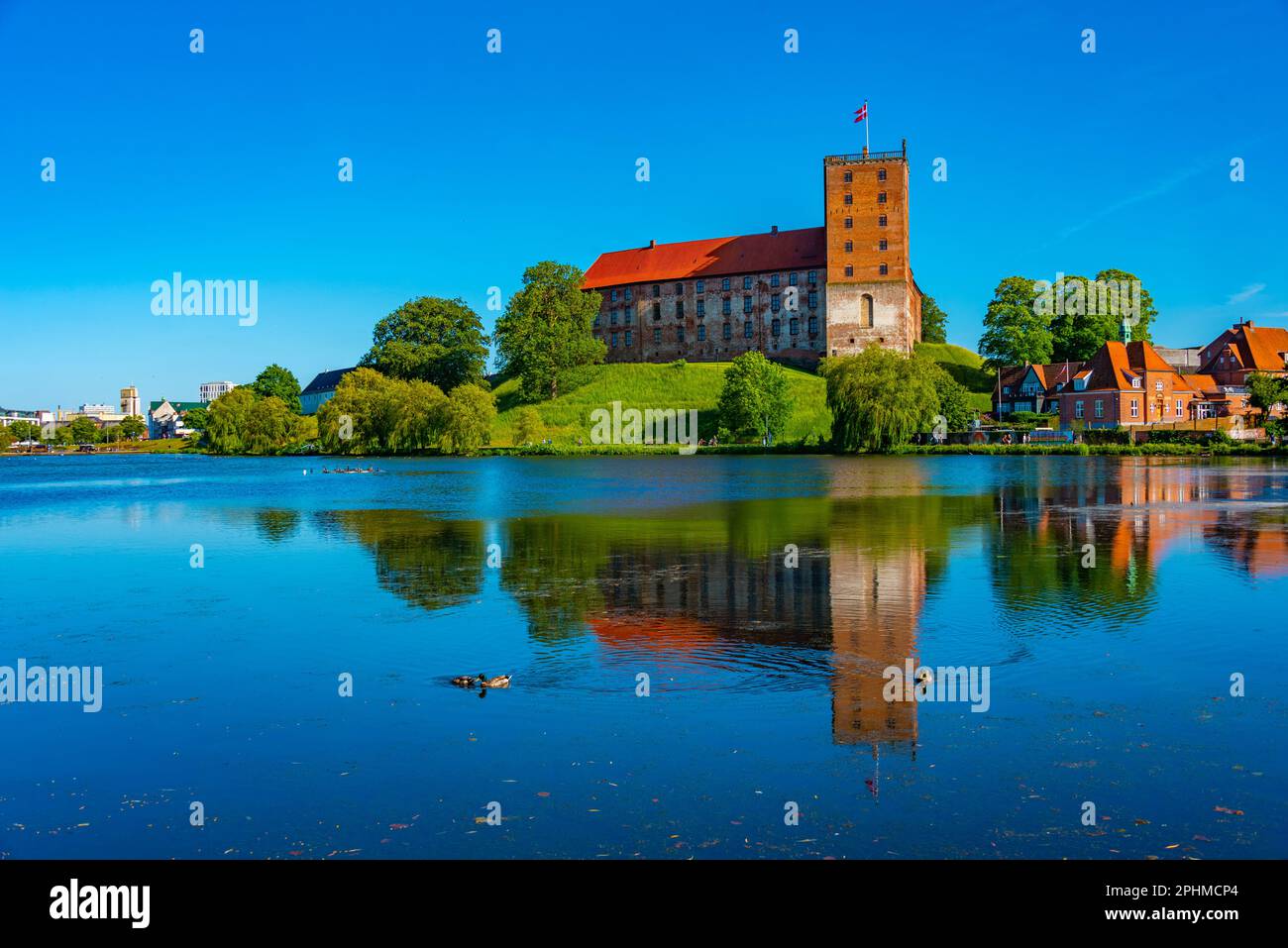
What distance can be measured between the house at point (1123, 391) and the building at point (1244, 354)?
43.2 ft

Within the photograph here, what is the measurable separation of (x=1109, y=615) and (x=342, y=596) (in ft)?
39.7

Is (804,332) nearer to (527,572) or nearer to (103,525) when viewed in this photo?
(103,525)

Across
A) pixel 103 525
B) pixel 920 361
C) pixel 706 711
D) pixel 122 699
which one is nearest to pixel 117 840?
pixel 122 699

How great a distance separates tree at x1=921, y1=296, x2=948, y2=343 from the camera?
14488 centimetres

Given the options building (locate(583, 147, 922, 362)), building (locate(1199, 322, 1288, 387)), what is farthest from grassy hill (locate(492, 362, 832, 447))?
building (locate(1199, 322, 1288, 387))

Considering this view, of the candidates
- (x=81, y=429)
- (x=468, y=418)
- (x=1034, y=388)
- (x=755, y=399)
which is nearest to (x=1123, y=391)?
(x=1034, y=388)

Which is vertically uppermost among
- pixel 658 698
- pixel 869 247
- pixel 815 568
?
pixel 869 247

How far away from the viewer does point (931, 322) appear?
14575cm

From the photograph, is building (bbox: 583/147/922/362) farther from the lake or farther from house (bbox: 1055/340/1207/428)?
the lake

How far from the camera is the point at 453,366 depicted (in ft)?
391

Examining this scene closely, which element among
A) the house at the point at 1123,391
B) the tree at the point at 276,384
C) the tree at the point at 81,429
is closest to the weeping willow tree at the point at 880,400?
the house at the point at 1123,391

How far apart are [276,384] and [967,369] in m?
101

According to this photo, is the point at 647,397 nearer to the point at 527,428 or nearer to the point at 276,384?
the point at 527,428
